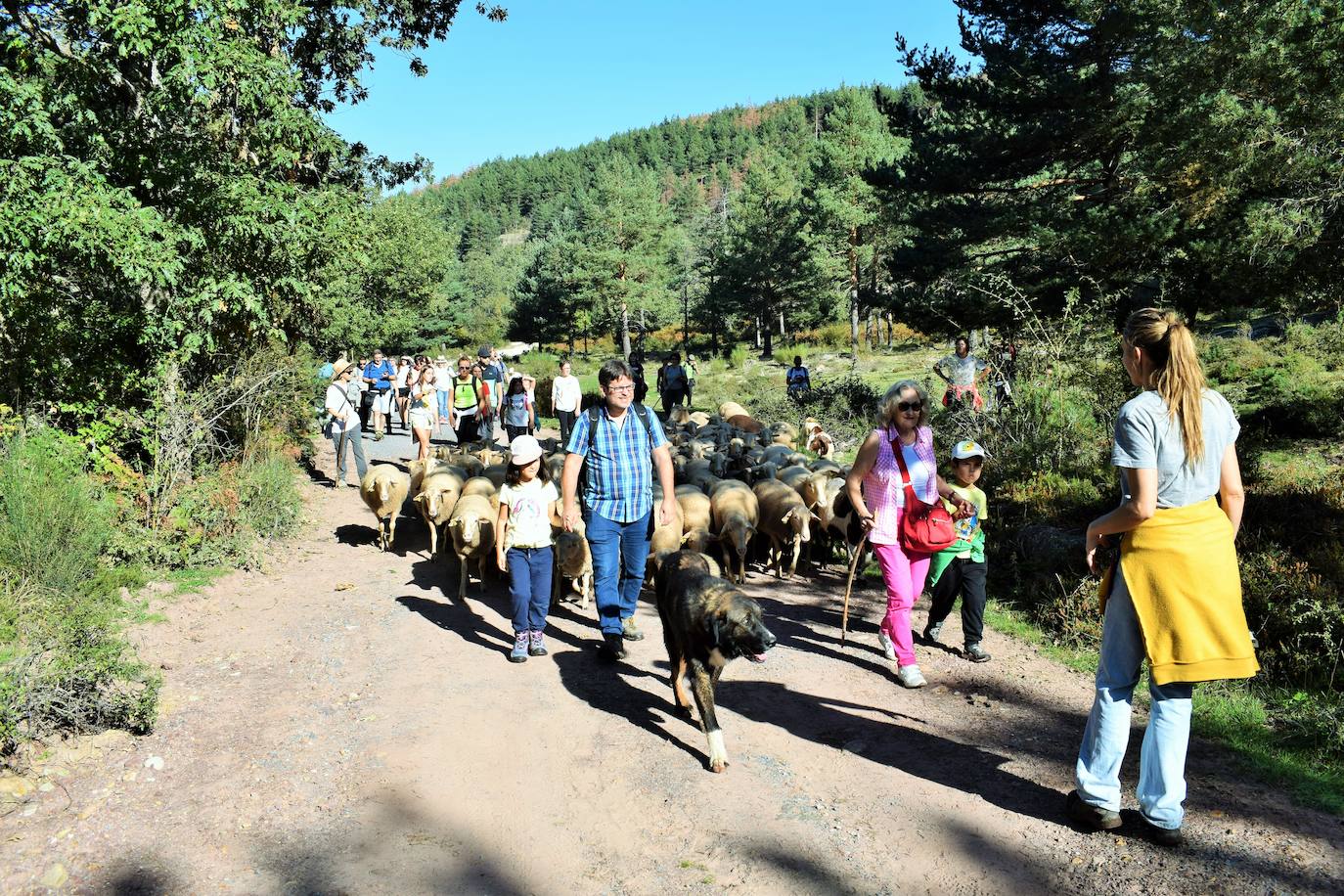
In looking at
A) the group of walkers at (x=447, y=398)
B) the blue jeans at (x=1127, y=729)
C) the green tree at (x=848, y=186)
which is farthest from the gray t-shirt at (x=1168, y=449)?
the green tree at (x=848, y=186)

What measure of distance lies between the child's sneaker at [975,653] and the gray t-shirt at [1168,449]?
9.81 ft

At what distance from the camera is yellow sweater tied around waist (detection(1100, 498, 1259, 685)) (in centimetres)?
330

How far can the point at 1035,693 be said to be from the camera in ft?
18.2

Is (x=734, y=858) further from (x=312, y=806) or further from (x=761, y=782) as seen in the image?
(x=312, y=806)

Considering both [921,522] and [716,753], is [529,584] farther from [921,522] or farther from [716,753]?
[921,522]

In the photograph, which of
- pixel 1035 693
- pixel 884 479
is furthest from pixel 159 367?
pixel 1035 693

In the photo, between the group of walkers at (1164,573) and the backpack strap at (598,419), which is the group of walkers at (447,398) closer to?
the backpack strap at (598,419)

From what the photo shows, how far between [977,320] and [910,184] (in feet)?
12.1

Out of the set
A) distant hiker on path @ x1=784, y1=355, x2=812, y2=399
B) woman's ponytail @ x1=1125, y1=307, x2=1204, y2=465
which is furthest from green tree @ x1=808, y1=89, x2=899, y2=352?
woman's ponytail @ x1=1125, y1=307, x2=1204, y2=465

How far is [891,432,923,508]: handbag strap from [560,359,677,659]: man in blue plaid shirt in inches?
61.8

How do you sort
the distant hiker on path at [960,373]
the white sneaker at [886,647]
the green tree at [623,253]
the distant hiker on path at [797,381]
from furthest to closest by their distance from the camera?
the green tree at [623,253], the distant hiker on path at [797,381], the distant hiker on path at [960,373], the white sneaker at [886,647]

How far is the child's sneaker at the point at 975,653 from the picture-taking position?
6047 mm

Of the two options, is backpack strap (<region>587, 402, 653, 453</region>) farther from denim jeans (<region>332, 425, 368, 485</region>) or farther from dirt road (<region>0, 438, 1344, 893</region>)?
denim jeans (<region>332, 425, 368, 485</region>)

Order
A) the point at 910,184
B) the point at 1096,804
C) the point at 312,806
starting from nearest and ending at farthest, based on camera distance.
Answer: the point at 1096,804, the point at 312,806, the point at 910,184
